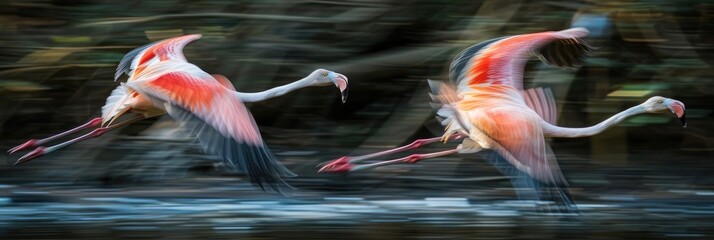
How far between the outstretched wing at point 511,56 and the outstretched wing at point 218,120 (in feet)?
1.82

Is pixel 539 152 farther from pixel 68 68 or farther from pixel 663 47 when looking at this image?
pixel 68 68

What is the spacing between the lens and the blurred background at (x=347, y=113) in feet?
13.1

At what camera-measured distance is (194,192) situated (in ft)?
14.0

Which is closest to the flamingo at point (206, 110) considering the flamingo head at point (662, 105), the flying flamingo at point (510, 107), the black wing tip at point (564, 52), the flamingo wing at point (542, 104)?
the flying flamingo at point (510, 107)

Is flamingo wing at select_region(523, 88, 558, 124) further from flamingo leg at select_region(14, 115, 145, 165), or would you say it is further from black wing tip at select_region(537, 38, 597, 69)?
flamingo leg at select_region(14, 115, 145, 165)

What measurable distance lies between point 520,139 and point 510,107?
110 mm

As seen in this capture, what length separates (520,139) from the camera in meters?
3.12

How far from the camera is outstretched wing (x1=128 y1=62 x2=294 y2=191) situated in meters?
3.14

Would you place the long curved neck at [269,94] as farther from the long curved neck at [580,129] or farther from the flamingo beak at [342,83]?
the long curved neck at [580,129]

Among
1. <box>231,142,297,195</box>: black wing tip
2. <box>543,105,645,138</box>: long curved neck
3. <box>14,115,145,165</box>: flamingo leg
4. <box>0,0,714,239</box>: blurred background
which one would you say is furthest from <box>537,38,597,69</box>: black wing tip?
<box>14,115,145,165</box>: flamingo leg

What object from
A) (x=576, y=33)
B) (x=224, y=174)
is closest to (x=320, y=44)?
(x=224, y=174)

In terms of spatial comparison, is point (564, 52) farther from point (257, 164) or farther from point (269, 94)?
point (257, 164)

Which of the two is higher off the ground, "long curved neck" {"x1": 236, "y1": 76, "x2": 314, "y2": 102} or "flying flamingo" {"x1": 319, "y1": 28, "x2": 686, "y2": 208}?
"long curved neck" {"x1": 236, "y1": 76, "x2": 314, "y2": 102}

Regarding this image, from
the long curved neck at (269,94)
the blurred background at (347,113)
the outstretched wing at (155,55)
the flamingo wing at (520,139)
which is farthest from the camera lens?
the blurred background at (347,113)
